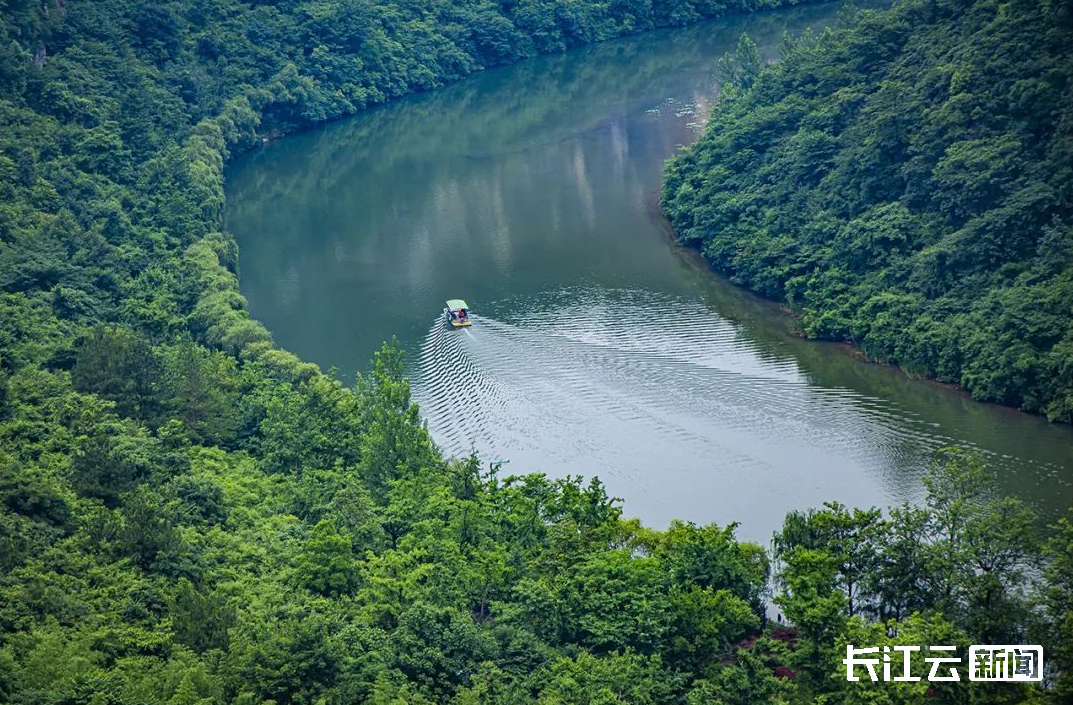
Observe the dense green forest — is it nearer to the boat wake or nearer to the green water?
the boat wake

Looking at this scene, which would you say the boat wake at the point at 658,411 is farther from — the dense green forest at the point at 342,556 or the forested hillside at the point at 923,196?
the forested hillside at the point at 923,196

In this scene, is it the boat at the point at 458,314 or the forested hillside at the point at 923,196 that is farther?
the boat at the point at 458,314

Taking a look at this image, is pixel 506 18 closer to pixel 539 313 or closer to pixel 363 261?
pixel 363 261

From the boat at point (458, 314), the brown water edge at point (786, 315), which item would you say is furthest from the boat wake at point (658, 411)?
the brown water edge at point (786, 315)

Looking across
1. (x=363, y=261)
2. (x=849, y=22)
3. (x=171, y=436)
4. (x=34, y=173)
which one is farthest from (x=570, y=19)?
(x=171, y=436)

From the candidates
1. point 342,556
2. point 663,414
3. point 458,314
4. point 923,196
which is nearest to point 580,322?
point 458,314

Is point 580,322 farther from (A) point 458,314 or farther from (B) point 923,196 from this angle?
(B) point 923,196

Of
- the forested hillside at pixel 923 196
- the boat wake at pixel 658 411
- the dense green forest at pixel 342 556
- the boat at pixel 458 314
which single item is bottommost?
the dense green forest at pixel 342 556
